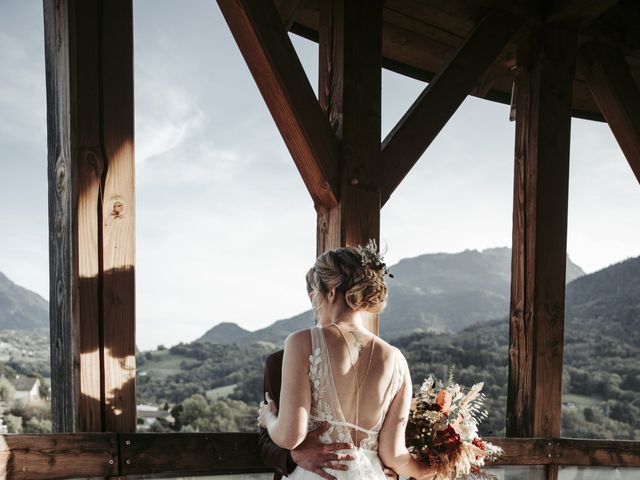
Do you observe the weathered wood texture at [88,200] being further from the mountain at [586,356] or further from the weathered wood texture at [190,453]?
the mountain at [586,356]

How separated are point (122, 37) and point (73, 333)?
1.01 m

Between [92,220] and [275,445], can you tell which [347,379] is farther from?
[92,220]

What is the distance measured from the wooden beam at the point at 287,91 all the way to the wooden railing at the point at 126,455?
103cm

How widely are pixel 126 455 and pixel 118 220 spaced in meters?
0.77

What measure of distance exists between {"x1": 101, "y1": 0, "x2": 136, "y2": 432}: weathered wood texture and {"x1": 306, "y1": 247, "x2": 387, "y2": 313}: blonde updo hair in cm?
63

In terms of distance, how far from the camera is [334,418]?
81.6 inches

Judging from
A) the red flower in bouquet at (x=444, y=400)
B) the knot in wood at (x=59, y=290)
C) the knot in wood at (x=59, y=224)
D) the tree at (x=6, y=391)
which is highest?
the knot in wood at (x=59, y=224)

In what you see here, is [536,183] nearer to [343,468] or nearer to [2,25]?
[343,468]

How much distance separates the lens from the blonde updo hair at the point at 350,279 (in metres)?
2.11

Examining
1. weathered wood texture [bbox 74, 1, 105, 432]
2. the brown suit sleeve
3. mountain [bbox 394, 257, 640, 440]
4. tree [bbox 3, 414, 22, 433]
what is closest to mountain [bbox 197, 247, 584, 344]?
mountain [bbox 394, 257, 640, 440]

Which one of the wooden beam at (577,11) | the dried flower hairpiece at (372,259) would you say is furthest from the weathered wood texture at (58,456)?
the wooden beam at (577,11)

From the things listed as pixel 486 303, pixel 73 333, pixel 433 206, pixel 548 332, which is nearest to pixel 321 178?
pixel 73 333

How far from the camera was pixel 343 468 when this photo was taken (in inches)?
82.4

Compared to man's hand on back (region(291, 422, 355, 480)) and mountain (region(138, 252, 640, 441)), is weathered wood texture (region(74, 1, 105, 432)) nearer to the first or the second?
man's hand on back (region(291, 422, 355, 480))
